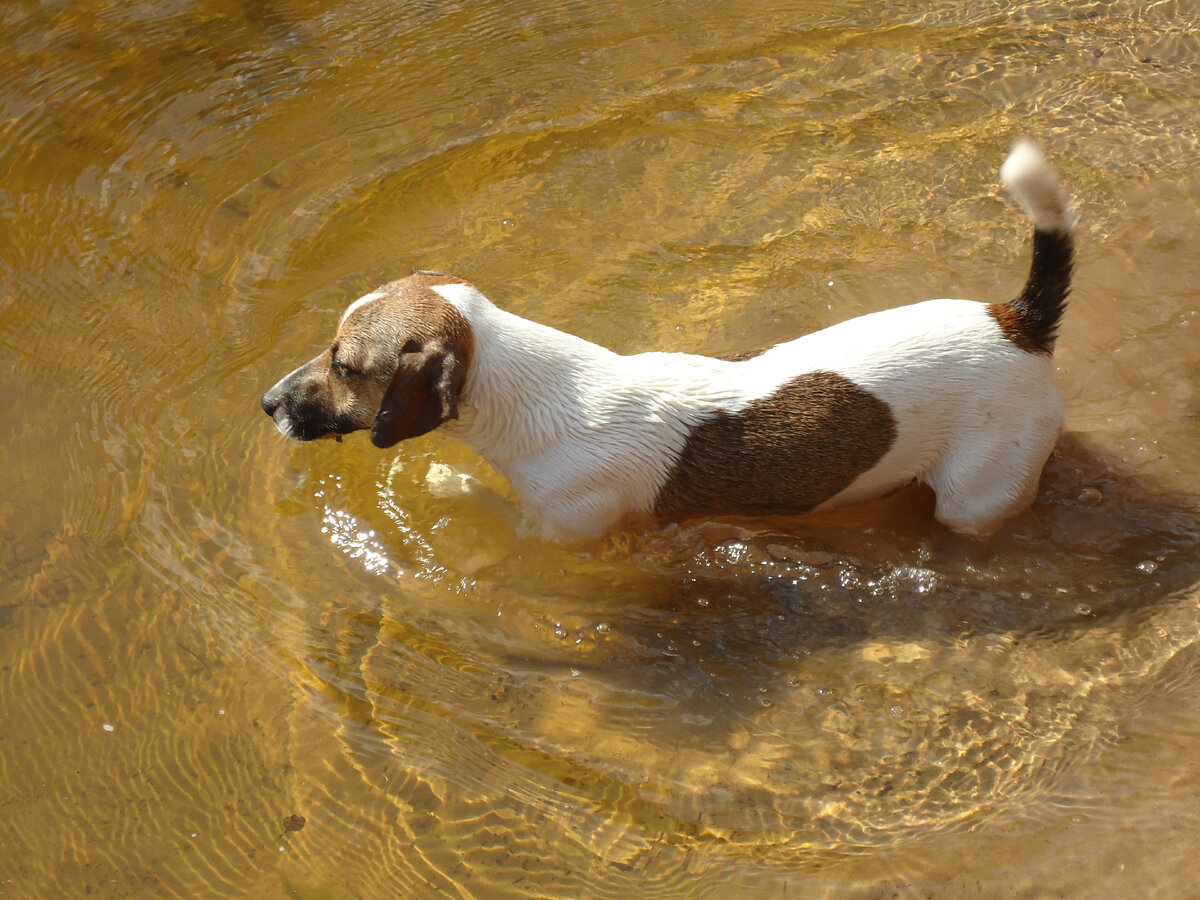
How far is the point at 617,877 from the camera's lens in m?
3.55

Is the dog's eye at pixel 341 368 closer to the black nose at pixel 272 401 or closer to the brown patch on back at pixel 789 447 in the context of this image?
the black nose at pixel 272 401

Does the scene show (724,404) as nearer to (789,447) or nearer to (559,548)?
(789,447)

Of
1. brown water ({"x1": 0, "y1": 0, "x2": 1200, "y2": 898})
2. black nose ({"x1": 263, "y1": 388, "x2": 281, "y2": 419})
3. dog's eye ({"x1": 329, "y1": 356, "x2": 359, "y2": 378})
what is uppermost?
dog's eye ({"x1": 329, "y1": 356, "x2": 359, "y2": 378})

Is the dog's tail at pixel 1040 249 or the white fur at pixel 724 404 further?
the white fur at pixel 724 404

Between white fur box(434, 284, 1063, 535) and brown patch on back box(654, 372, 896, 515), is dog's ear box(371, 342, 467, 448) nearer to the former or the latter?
white fur box(434, 284, 1063, 535)

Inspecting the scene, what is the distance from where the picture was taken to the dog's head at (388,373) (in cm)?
386

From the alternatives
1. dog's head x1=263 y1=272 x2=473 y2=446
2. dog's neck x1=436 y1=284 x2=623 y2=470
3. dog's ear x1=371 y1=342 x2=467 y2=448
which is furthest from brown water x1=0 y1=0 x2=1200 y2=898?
dog's ear x1=371 y1=342 x2=467 y2=448

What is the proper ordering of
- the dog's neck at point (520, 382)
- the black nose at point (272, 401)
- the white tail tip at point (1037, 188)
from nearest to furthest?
the white tail tip at point (1037, 188), the dog's neck at point (520, 382), the black nose at point (272, 401)

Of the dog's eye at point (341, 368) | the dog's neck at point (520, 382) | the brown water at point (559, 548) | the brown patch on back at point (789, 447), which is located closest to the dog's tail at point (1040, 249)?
the brown patch on back at point (789, 447)

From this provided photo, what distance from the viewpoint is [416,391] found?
3.86m

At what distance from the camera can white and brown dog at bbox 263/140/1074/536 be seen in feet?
13.0

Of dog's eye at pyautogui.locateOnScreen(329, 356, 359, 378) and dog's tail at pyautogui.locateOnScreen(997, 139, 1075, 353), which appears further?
dog's eye at pyautogui.locateOnScreen(329, 356, 359, 378)

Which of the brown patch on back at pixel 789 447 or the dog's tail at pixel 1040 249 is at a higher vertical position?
the dog's tail at pixel 1040 249

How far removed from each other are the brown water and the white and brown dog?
49 cm
